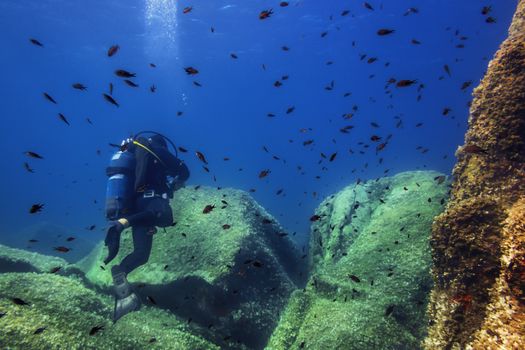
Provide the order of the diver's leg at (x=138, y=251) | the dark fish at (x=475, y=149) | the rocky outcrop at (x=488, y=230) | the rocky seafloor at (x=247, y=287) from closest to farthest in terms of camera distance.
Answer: the rocky outcrop at (x=488, y=230)
the rocky seafloor at (x=247, y=287)
the dark fish at (x=475, y=149)
the diver's leg at (x=138, y=251)

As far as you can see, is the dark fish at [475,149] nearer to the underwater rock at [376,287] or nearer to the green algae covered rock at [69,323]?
the underwater rock at [376,287]

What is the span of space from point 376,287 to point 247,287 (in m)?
3.18

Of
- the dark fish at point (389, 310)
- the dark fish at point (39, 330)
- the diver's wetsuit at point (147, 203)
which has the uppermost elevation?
the diver's wetsuit at point (147, 203)

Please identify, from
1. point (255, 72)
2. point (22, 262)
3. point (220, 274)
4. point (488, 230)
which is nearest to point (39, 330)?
point (220, 274)

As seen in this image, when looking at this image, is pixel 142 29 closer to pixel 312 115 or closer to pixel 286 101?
pixel 286 101

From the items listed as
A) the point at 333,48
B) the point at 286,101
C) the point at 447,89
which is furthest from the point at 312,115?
the point at 333,48

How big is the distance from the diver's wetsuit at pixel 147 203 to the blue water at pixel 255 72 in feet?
27.4

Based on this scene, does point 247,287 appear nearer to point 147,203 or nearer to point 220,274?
point 220,274

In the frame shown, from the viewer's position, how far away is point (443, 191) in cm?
977

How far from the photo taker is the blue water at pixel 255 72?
1777 inches

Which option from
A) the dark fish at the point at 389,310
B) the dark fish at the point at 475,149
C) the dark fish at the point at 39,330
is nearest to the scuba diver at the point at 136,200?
the dark fish at the point at 39,330

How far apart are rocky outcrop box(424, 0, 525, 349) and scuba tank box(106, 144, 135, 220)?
6.83 m

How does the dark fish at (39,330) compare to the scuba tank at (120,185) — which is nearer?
the dark fish at (39,330)

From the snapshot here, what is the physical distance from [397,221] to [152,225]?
6.41 metres
